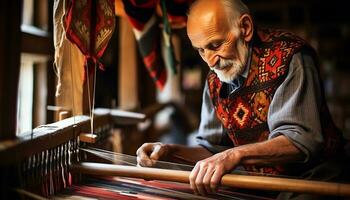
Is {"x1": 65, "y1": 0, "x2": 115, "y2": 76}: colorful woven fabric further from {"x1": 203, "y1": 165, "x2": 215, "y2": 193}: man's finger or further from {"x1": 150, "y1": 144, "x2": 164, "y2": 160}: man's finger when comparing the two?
{"x1": 203, "y1": 165, "x2": 215, "y2": 193}: man's finger

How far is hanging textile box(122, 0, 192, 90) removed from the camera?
5.93ft

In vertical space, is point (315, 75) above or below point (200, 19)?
below

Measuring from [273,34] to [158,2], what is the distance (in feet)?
2.03

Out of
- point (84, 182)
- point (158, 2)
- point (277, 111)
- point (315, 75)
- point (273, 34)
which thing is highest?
point (158, 2)

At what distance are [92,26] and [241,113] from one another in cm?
59

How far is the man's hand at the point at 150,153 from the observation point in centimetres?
131

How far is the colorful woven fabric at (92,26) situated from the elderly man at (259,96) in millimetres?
268

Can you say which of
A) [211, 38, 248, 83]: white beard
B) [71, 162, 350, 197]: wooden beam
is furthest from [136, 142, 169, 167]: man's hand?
[211, 38, 248, 83]: white beard

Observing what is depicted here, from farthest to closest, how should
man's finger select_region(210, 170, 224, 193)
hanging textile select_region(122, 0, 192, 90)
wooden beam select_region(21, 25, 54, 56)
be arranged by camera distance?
wooden beam select_region(21, 25, 54, 56) < hanging textile select_region(122, 0, 192, 90) < man's finger select_region(210, 170, 224, 193)

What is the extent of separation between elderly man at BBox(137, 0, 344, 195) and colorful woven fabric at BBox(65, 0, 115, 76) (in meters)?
0.27

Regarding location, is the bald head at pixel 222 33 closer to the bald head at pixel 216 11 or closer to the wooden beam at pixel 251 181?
the bald head at pixel 216 11

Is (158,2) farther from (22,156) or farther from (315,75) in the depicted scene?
(22,156)

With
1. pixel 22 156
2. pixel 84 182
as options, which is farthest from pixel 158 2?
pixel 22 156

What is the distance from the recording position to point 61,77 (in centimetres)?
131
